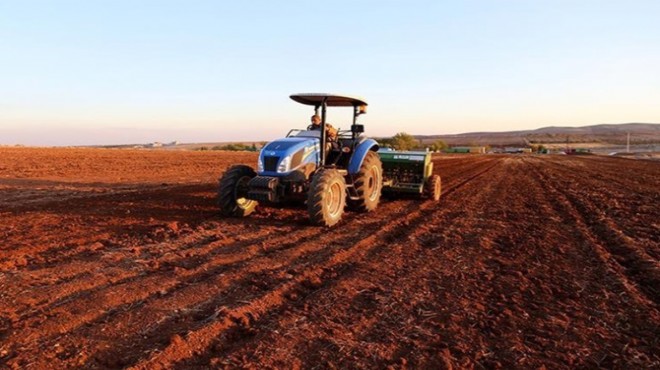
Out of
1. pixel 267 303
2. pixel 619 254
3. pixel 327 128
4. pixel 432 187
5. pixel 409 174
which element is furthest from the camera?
pixel 409 174

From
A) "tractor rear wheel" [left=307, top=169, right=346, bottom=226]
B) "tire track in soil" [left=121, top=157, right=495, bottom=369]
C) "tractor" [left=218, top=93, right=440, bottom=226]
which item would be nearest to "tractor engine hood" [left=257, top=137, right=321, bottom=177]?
"tractor" [left=218, top=93, right=440, bottom=226]

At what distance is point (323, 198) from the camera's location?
7.36 metres

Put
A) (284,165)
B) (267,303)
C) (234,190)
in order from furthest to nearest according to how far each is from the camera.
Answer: (234,190)
(284,165)
(267,303)

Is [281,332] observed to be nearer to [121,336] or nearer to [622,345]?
[121,336]

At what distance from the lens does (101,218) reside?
26.8ft

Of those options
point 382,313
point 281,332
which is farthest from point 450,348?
point 281,332

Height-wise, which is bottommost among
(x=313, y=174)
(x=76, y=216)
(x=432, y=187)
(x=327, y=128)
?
(x=76, y=216)

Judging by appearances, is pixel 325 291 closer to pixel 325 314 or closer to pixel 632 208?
pixel 325 314

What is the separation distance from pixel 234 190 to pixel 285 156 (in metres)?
1.12

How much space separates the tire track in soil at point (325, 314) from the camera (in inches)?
126

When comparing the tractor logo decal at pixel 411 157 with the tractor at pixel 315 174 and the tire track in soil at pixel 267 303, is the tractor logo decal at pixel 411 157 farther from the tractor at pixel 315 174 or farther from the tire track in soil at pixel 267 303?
the tire track in soil at pixel 267 303

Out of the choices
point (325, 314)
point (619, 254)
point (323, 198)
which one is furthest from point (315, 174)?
point (619, 254)

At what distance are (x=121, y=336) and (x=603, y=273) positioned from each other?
16.1ft

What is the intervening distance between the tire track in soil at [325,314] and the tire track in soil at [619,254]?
84.1 inches
